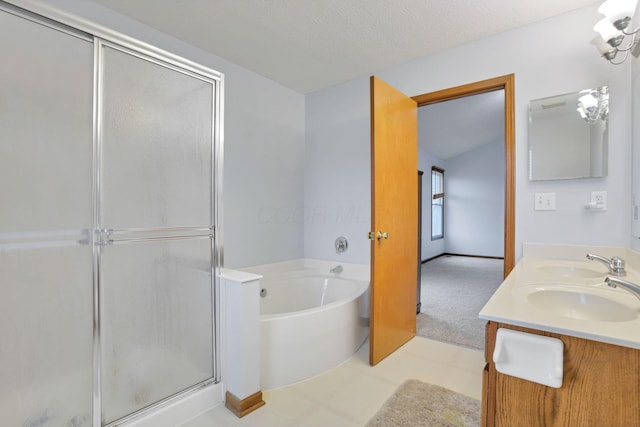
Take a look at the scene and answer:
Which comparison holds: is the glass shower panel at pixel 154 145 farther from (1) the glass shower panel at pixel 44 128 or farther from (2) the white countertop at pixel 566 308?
(2) the white countertop at pixel 566 308

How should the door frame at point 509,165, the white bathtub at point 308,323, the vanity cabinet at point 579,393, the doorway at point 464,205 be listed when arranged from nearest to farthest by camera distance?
the vanity cabinet at point 579,393 → the white bathtub at point 308,323 → the door frame at point 509,165 → the doorway at point 464,205

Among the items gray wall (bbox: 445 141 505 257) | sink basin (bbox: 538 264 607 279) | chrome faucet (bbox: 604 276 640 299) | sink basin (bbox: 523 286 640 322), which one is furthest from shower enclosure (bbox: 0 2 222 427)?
gray wall (bbox: 445 141 505 257)

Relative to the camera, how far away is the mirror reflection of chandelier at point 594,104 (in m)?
1.80

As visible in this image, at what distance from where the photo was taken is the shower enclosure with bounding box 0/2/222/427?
119cm

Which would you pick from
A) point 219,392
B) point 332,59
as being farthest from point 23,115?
point 332,59

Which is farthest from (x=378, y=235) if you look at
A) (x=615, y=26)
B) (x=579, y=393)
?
(x=615, y=26)

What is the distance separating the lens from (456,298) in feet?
12.6

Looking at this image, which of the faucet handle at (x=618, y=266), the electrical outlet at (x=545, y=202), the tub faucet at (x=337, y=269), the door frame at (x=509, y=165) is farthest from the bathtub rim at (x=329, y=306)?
the faucet handle at (x=618, y=266)

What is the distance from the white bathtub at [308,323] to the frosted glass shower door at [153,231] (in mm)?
399

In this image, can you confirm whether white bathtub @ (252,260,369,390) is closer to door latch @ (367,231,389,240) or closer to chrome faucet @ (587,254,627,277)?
door latch @ (367,231,389,240)

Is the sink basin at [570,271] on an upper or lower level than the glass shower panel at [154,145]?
lower

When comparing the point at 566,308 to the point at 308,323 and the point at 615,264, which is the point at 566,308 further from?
the point at 308,323

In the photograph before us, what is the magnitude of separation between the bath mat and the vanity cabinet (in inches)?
33.0

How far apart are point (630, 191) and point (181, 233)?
258cm
